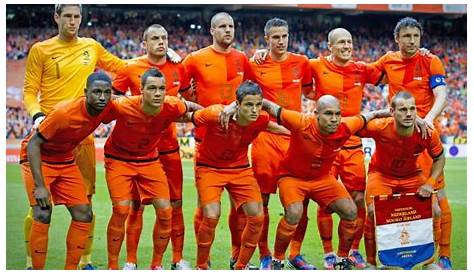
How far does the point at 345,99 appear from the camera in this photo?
25.7 feet

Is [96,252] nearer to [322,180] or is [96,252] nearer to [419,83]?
[322,180]

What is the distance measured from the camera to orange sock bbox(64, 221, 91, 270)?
6.55 m

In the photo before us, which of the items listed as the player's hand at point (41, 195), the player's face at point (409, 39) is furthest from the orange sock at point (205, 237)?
the player's face at point (409, 39)

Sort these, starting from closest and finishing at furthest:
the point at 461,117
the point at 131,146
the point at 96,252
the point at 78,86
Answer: the point at 131,146 < the point at 78,86 < the point at 96,252 < the point at 461,117

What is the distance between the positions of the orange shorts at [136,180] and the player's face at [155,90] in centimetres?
71

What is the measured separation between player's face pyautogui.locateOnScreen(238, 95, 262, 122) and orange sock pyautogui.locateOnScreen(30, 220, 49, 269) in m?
2.21

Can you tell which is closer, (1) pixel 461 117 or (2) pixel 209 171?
(2) pixel 209 171

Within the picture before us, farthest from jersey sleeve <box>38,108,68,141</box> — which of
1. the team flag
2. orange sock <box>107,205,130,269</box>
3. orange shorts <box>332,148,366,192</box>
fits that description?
the team flag

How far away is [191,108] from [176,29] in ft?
81.7

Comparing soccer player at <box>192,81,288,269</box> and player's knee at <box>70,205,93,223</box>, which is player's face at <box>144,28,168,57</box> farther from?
player's knee at <box>70,205,93,223</box>

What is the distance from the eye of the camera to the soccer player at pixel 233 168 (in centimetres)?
678

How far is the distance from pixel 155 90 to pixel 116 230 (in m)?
1.45

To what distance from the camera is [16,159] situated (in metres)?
21.9

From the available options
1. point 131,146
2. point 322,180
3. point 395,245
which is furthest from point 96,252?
point 395,245
